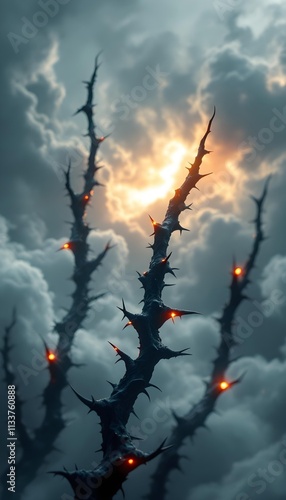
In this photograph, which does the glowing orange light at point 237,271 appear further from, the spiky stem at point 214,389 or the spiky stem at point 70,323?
the spiky stem at point 70,323

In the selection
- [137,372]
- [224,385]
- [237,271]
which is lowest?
[137,372]

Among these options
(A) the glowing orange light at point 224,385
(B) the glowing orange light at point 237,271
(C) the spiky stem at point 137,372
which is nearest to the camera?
(C) the spiky stem at point 137,372

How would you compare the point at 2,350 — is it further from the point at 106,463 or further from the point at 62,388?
the point at 106,463

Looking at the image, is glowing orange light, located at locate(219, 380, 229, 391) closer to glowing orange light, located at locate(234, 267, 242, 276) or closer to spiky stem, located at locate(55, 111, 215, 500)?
glowing orange light, located at locate(234, 267, 242, 276)

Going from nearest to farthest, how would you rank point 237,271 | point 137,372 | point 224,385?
point 137,372 < point 237,271 < point 224,385

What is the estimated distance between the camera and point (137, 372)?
5.98 meters

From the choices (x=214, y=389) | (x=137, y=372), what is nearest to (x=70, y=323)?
(x=214, y=389)

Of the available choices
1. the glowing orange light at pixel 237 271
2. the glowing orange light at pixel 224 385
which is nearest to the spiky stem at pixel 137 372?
the glowing orange light at pixel 237 271

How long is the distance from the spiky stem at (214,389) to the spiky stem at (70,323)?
5021 mm

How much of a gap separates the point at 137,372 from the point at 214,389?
11655mm

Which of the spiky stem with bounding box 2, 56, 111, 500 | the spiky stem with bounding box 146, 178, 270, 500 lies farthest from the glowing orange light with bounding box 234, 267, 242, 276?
the spiky stem with bounding box 2, 56, 111, 500

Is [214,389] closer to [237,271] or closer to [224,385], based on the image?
[224,385]

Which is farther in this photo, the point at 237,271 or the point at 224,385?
the point at 224,385

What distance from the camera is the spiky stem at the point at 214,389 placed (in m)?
15.5
